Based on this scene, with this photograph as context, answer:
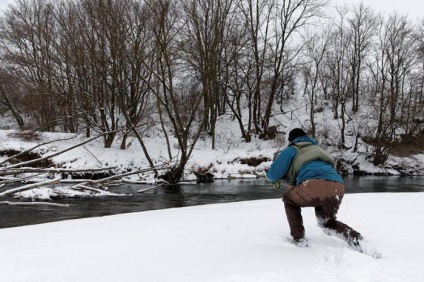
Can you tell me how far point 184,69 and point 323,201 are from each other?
77.0ft

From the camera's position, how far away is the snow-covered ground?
3090 mm

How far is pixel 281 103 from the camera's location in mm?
37500

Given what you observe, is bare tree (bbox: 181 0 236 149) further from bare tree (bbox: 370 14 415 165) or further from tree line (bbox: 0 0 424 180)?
bare tree (bbox: 370 14 415 165)

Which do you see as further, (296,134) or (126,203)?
(126,203)

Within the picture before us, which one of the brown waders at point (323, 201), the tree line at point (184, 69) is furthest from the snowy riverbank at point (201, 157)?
the brown waders at point (323, 201)

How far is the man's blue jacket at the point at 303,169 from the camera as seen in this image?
12.4 ft

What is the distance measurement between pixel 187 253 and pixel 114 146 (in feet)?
70.1

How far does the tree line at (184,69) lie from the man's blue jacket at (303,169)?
44.2 ft

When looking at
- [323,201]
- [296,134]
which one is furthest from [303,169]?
[296,134]

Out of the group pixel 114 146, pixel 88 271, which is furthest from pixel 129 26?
pixel 88 271

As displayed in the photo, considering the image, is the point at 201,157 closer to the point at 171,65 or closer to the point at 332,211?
the point at 171,65

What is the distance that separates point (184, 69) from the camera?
2623cm

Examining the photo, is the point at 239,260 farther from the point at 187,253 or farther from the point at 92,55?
the point at 92,55

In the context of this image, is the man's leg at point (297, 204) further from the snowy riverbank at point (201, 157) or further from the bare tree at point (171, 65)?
the snowy riverbank at point (201, 157)
